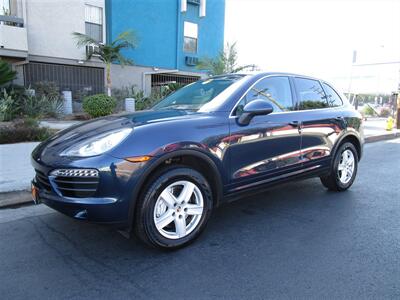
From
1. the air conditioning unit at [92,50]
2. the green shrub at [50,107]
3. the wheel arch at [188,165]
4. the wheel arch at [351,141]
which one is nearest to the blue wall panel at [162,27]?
the air conditioning unit at [92,50]

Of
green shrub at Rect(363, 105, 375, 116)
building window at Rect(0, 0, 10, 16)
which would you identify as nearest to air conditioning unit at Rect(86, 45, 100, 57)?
building window at Rect(0, 0, 10, 16)

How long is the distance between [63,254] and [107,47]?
11950 mm

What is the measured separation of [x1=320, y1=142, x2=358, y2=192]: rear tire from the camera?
4.98 metres

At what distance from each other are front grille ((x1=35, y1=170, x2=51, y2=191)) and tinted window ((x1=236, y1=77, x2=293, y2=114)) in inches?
78.0

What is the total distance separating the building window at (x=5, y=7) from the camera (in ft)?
41.0

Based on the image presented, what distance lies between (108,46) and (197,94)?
10.8m

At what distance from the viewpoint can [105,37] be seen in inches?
600

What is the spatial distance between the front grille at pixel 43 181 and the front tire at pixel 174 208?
0.81m

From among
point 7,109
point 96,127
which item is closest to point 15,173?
point 96,127

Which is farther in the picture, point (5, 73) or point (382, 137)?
point (382, 137)

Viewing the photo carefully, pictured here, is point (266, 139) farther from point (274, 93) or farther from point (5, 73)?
point (5, 73)

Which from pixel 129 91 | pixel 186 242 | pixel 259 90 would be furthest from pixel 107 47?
pixel 186 242

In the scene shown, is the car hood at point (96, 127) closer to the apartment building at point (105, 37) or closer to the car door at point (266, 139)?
the car door at point (266, 139)

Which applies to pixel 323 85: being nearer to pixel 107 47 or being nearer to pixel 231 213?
pixel 231 213
